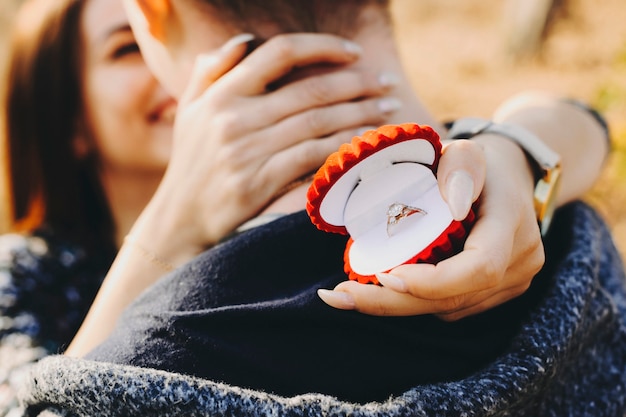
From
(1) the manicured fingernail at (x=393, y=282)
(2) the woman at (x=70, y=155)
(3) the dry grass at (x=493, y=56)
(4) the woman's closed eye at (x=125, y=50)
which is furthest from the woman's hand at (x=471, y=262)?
(3) the dry grass at (x=493, y=56)

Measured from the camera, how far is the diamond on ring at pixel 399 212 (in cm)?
68

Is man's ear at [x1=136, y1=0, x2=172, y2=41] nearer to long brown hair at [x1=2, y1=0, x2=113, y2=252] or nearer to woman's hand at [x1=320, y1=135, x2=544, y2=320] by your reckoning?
woman's hand at [x1=320, y1=135, x2=544, y2=320]

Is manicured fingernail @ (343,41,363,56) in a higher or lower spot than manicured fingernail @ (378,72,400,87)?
higher

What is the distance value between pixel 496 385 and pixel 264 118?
541 millimetres

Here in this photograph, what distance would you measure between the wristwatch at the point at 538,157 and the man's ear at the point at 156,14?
48cm

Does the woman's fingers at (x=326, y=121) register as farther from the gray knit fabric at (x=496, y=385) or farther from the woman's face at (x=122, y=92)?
the woman's face at (x=122, y=92)

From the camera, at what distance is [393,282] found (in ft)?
2.14

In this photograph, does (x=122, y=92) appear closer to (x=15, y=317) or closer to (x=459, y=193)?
(x=15, y=317)

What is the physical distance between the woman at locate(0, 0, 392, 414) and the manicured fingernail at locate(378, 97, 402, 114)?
96 cm

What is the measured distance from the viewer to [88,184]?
2176mm

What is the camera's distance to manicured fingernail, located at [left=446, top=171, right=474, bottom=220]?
25.4 inches

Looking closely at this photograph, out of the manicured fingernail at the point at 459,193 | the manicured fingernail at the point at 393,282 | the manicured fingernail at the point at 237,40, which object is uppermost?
the manicured fingernail at the point at 237,40

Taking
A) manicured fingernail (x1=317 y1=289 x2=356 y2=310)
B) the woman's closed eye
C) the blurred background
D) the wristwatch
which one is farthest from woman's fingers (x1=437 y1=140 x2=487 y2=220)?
the blurred background

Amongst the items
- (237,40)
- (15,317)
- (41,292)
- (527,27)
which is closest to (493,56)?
(527,27)
